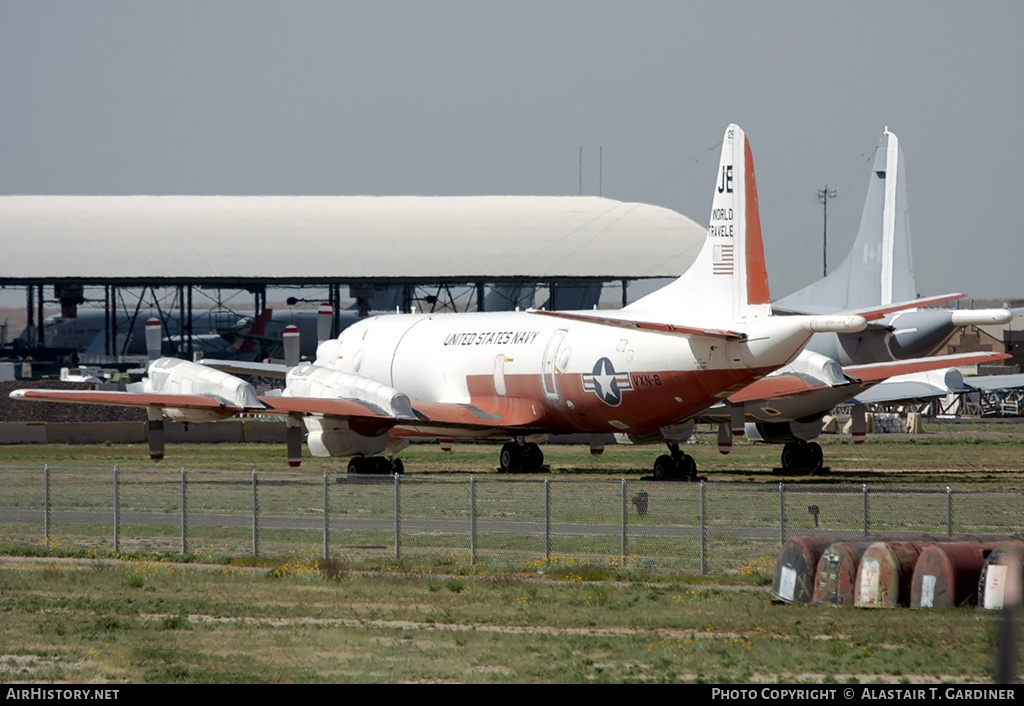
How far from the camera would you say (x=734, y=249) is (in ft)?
97.8

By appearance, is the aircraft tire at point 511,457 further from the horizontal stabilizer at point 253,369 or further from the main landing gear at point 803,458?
the horizontal stabilizer at point 253,369

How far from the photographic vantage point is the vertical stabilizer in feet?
136

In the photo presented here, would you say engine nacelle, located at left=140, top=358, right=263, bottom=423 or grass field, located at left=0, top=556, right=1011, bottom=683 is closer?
grass field, located at left=0, top=556, right=1011, bottom=683

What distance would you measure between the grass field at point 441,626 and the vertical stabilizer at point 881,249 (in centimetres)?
2180

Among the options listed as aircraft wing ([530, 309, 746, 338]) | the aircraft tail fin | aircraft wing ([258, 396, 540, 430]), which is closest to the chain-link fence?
aircraft wing ([258, 396, 540, 430])

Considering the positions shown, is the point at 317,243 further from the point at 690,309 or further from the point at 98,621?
the point at 98,621

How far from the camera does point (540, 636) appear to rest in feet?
50.2

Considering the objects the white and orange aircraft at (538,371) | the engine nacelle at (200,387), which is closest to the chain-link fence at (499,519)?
the engine nacelle at (200,387)

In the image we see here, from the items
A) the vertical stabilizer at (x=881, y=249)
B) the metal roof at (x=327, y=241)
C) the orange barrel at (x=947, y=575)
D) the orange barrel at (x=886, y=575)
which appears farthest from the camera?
the metal roof at (x=327, y=241)

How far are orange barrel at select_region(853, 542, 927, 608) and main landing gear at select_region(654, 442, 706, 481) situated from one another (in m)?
17.4

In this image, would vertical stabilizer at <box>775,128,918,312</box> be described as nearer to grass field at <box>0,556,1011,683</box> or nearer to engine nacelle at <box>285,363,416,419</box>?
engine nacelle at <box>285,363,416,419</box>

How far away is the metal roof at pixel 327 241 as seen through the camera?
88.6 meters
